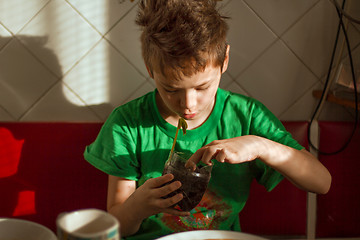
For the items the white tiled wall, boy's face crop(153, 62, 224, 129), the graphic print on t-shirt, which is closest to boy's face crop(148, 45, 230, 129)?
boy's face crop(153, 62, 224, 129)

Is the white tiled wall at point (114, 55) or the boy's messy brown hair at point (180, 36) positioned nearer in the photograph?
the boy's messy brown hair at point (180, 36)

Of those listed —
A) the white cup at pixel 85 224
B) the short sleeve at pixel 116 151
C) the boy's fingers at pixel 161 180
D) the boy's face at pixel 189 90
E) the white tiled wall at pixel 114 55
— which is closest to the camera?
the white cup at pixel 85 224

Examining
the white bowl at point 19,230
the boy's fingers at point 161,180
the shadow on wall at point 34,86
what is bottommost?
the white bowl at point 19,230

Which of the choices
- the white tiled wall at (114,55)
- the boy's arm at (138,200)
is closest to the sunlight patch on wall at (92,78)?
the white tiled wall at (114,55)

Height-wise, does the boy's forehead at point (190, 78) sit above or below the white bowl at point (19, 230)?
above

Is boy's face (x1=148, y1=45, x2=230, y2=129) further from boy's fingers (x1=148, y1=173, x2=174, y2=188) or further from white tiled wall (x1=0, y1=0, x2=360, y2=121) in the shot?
white tiled wall (x1=0, y1=0, x2=360, y2=121)

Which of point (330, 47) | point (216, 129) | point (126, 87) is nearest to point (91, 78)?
point (126, 87)

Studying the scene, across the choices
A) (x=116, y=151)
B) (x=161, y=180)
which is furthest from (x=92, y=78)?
(x=161, y=180)

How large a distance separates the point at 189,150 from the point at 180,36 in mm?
353

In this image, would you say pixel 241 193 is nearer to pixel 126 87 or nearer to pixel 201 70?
pixel 201 70

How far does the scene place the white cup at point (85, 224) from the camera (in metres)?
0.44

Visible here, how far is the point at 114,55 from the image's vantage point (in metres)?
1.29

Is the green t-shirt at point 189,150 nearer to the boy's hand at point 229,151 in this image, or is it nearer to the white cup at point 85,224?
the boy's hand at point 229,151

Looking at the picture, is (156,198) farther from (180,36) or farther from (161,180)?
(180,36)
